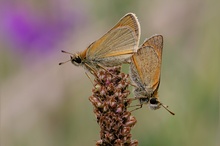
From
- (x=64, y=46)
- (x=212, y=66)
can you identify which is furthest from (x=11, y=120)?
(x=212, y=66)

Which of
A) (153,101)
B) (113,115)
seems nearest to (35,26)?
(153,101)

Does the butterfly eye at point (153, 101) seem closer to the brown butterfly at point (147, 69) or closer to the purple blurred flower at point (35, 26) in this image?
the brown butterfly at point (147, 69)

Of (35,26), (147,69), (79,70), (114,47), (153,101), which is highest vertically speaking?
(35,26)

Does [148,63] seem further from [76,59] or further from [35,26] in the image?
[35,26]

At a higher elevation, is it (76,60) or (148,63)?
(76,60)

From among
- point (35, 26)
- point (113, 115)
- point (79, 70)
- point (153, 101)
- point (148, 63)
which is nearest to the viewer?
point (113, 115)

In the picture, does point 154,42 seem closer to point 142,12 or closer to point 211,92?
point 211,92
